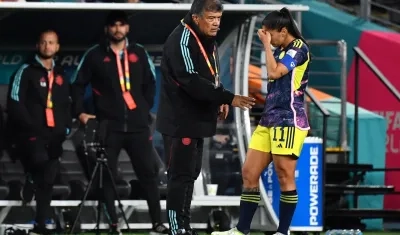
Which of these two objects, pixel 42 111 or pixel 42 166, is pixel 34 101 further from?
pixel 42 166

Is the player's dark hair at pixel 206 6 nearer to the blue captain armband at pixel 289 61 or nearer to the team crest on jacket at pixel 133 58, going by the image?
the blue captain armband at pixel 289 61

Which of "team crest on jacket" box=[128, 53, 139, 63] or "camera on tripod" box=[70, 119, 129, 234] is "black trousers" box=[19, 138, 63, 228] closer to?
"camera on tripod" box=[70, 119, 129, 234]

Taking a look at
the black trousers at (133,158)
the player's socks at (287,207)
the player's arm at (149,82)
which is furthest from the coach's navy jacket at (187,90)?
the player's arm at (149,82)

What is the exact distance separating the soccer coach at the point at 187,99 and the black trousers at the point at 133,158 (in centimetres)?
258

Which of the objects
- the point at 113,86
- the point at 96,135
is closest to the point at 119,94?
the point at 113,86

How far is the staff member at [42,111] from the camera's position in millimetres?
14812

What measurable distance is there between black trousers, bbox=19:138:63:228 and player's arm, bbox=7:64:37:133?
0.62 ft

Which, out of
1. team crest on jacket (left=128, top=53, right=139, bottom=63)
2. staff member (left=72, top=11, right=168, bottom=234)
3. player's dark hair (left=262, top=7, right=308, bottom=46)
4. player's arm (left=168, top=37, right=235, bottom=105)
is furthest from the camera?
team crest on jacket (left=128, top=53, right=139, bottom=63)

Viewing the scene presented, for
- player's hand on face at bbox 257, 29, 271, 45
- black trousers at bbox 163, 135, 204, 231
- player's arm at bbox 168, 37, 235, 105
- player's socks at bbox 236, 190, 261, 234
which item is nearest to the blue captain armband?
player's hand on face at bbox 257, 29, 271, 45

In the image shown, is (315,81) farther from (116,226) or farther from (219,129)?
(116,226)

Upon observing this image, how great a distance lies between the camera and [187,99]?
1213 cm

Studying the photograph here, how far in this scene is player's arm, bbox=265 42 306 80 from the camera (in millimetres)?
12070

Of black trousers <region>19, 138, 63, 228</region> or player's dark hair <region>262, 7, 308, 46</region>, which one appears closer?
player's dark hair <region>262, 7, 308, 46</region>

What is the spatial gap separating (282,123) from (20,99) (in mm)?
3616
